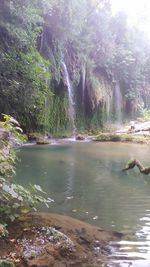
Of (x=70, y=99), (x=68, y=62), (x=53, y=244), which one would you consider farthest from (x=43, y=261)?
(x=68, y=62)

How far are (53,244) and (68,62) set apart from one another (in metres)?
20.2

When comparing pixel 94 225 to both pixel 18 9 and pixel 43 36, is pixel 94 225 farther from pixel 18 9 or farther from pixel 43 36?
pixel 43 36

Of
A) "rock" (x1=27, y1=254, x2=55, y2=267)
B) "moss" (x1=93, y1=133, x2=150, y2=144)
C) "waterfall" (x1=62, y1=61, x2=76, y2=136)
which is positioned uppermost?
"waterfall" (x1=62, y1=61, x2=76, y2=136)

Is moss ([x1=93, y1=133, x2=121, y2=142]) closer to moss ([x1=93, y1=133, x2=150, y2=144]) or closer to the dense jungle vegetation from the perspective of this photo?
moss ([x1=93, y1=133, x2=150, y2=144])

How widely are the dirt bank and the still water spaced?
0.64 ft

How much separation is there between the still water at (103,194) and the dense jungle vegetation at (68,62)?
3318 mm

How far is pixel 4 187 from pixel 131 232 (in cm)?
179

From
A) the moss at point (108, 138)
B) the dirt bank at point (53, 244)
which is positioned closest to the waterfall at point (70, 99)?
the moss at point (108, 138)

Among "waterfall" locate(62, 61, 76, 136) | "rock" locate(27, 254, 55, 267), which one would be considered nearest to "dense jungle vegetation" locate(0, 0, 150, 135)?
"waterfall" locate(62, 61, 76, 136)

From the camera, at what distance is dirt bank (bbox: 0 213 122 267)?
349 cm

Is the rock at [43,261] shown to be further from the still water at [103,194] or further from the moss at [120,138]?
the moss at [120,138]

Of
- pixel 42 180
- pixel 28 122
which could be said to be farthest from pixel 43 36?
pixel 42 180

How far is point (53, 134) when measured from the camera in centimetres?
2158

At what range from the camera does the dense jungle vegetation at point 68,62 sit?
1284 centimetres
